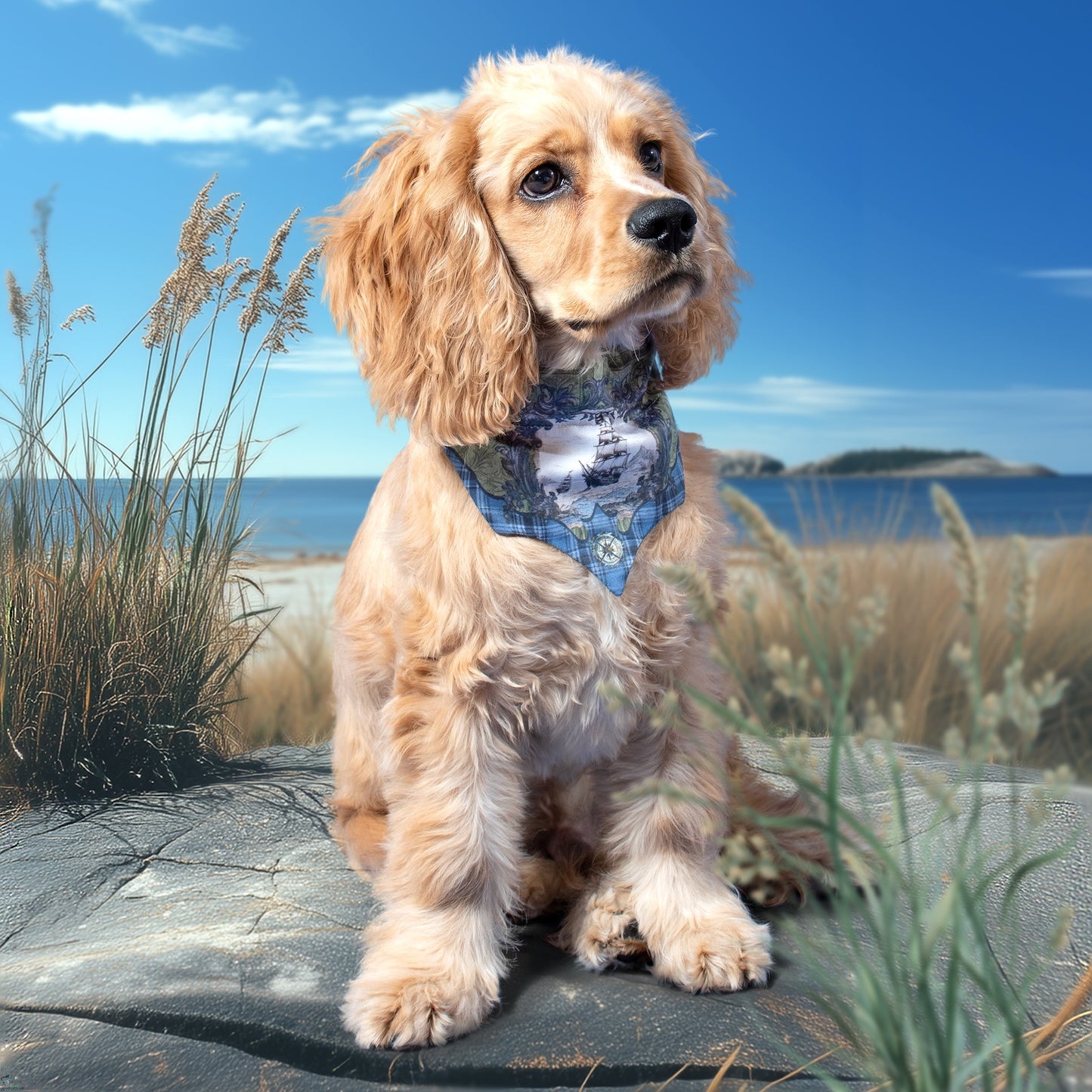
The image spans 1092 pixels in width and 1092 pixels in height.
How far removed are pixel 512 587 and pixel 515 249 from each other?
81 centimetres

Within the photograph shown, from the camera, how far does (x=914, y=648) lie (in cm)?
493

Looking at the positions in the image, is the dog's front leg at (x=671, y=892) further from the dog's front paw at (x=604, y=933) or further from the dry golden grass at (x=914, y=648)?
the dry golden grass at (x=914, y=648)

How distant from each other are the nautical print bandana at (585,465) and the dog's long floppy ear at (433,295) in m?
0.08

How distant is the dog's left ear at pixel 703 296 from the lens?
8.75 feet

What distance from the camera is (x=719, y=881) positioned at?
264 cm

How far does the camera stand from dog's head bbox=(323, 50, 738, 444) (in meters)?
2.29

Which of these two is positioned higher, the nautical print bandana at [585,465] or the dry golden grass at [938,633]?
the nautical print bandana at [585,465]

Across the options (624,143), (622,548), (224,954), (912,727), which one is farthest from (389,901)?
(912,727)

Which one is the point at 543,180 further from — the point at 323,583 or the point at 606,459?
the point at 323,583

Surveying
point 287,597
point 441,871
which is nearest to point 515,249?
point 441,871

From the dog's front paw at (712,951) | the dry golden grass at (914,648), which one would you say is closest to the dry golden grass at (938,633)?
the dry golden grass at (914,648)

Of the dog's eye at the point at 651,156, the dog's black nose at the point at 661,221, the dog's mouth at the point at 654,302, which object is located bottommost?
the dog's mouth at the point at 654,302

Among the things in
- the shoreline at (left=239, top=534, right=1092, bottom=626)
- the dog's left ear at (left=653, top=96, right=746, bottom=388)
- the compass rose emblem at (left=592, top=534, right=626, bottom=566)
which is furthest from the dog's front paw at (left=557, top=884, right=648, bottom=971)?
the dog's left ear at (left=653, top=96, right=746, bottom=388)

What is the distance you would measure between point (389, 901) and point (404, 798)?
264 millimetres
